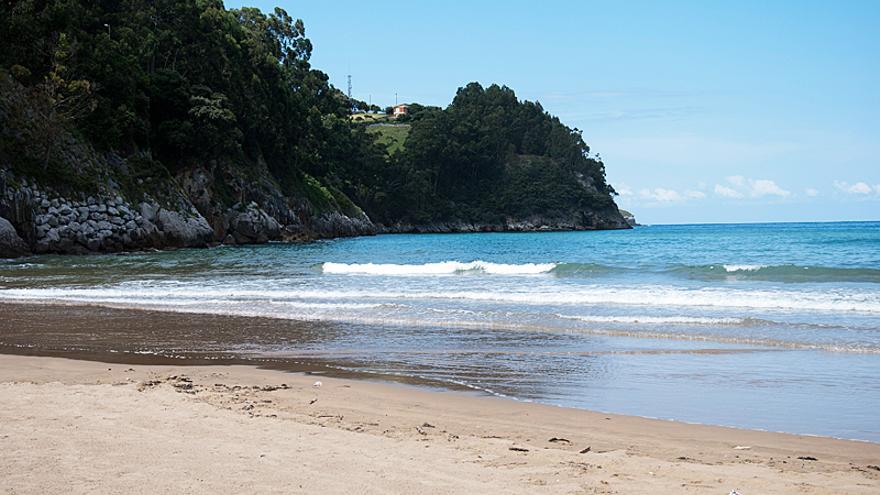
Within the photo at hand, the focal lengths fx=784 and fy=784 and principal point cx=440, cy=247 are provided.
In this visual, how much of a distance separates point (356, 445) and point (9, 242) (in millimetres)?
32886

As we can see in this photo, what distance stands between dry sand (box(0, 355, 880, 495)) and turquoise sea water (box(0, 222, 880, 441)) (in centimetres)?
90

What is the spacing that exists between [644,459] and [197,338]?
8.33 m

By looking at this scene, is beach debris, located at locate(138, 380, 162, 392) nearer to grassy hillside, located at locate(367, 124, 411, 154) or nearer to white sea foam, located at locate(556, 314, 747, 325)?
white sea foam, located at locate(556, 314, 747, 325)

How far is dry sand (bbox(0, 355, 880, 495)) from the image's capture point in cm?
438

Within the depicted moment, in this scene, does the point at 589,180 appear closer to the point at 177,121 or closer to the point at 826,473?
the point at 177,121

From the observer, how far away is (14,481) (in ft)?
13.8

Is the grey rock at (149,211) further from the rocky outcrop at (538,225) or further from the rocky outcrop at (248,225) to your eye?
the rocky outcrop at (538,225)

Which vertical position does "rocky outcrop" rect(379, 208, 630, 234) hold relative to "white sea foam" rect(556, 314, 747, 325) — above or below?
above

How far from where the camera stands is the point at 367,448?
16.9ft

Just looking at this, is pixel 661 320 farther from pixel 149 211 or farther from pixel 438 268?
pixel 149 211

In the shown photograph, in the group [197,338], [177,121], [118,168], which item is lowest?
[197,338]

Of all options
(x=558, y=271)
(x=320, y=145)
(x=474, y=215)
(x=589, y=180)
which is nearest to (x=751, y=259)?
(x=558, y=271)

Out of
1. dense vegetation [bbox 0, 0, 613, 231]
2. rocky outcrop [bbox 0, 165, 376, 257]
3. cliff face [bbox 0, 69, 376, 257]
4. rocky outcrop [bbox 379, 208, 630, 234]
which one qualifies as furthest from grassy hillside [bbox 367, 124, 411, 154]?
cliff face [bbox 0, 69, 376, 257]

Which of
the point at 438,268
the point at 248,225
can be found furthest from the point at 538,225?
the point at 438,268
